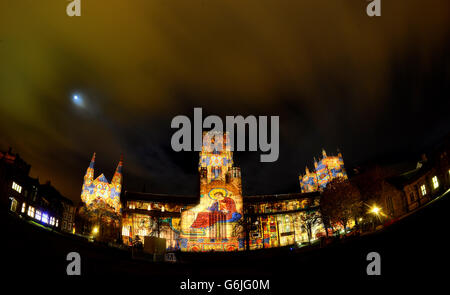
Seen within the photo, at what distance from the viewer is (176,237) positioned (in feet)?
209

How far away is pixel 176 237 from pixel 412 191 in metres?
49.8

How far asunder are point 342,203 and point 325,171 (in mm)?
56513

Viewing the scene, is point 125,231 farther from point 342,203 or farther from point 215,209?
point 342,203

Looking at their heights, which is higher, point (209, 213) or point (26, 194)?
point (26, 194)

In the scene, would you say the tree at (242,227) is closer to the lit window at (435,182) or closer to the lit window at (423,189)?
the lit window at (423,189)

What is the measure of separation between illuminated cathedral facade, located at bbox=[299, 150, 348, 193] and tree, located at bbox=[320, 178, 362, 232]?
4772cm

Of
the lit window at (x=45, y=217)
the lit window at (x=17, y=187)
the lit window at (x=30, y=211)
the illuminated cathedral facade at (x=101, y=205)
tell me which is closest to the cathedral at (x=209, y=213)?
the illuminated cathedral facade at (x=101, y=205)

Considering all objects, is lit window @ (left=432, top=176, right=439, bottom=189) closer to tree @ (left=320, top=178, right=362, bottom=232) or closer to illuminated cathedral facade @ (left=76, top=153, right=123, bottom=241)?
tree @ (left=320, top=178, right=362, bottom=232)

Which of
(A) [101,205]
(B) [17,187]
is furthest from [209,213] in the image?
(B) [17,187]

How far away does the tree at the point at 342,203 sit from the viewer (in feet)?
150

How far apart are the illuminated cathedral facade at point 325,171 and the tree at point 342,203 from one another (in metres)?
47.7

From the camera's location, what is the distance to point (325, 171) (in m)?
100
